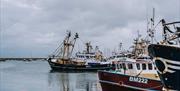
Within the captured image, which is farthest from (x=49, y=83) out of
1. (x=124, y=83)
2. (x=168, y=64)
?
(x=168, y=64)

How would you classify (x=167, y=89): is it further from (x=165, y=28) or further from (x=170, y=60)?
(x=165, y=28)

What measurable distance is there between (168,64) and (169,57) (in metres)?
0.41

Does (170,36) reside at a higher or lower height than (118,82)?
higher

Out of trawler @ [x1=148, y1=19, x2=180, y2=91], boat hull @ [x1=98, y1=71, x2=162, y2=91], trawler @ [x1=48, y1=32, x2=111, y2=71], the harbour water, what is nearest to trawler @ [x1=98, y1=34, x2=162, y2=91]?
boat hull @ [x1=98, y1=71, x2=162, y2=91]

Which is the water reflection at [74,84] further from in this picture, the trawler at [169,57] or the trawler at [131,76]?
the trawler at [169,57]

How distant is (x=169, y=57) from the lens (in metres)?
23.5

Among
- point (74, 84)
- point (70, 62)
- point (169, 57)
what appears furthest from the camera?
point (70, 62)

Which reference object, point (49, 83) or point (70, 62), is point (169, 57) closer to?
point (49, 83)

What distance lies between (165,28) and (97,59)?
8167 cm

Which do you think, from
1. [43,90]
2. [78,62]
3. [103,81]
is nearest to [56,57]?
[78,62]

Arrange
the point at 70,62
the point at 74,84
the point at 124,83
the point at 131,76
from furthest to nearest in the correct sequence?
the point at 70,62 → the point at 74,84 → the point at 124,83 → the point at 131,76

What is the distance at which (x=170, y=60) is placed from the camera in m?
23.6

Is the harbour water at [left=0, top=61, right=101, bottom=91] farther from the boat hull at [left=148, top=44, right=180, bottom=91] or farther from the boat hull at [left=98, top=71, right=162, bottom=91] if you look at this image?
the boat hull at [left=148, top=44, right=180, bottom=91]

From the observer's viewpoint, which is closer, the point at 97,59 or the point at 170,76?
the point at 170,76
